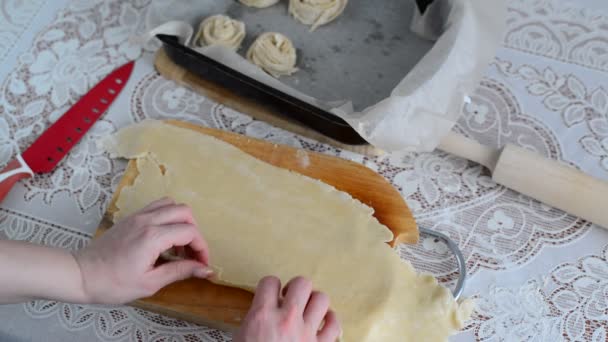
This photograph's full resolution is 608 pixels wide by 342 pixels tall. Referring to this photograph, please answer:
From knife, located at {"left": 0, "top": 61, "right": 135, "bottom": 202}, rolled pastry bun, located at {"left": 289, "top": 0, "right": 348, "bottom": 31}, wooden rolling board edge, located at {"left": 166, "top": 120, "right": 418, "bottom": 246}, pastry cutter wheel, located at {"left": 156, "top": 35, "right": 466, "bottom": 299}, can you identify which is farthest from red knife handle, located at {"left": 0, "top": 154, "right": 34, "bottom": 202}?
rolled pastry bun, located at {"left": 289, "top": 0, "right": 348, "bottom": 31}

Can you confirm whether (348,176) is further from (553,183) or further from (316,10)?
(316,10)

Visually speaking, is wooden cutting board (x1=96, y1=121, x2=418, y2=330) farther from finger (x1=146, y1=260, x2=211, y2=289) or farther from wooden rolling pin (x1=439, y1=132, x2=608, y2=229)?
wooden rolling pin (x1=439, y1=132, x2=608, y2=229)

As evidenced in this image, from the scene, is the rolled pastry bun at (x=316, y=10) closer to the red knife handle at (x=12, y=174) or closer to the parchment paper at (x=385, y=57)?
the parchment paper at (x=385, y=57)

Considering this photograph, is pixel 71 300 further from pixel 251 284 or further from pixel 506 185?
pixel 506 185

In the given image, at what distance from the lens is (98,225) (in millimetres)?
1265

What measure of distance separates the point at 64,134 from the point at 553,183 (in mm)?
1100

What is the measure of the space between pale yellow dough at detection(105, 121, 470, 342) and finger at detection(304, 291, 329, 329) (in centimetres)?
11

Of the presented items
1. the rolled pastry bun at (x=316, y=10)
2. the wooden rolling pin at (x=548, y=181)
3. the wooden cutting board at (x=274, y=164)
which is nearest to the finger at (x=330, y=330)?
the wooden cutting board at (x=274, y=164)

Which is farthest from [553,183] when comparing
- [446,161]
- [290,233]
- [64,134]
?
[64,134]

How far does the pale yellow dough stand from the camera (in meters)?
1.07

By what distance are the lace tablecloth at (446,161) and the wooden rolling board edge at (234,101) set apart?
2 cm

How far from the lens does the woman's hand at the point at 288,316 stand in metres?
0.90

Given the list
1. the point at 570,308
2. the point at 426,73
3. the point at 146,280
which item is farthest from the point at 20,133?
the point at 570,308

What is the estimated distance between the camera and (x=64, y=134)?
137 cm
